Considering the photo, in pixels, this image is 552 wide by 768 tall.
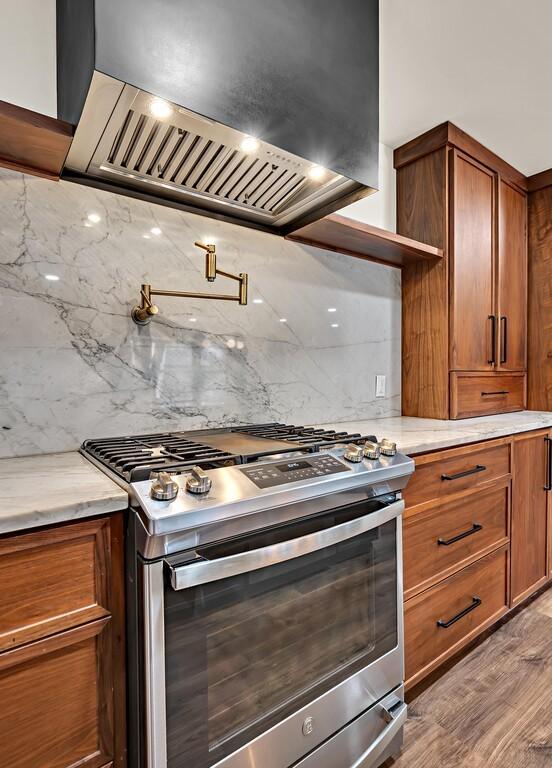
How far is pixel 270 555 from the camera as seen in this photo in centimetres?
96

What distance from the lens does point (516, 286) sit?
8.89 feet

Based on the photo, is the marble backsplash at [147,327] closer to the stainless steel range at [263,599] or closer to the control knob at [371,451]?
the stainless steel range at [263,599]

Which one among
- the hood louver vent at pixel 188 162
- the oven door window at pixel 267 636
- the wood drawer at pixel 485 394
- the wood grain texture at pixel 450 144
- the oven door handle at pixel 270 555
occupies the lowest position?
the oven door window at pixel 267 636

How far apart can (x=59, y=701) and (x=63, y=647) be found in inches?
3.9

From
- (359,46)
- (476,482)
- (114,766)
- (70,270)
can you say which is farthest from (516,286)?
(114,766)

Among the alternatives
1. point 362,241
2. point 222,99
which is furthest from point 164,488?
point 362,241

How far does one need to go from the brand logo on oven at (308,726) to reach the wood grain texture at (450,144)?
2465 millimetres

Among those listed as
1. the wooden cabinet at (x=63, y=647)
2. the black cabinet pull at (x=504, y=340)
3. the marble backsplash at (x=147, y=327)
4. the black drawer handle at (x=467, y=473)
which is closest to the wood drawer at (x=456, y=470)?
the black drawer handle at (x=467, y=473)

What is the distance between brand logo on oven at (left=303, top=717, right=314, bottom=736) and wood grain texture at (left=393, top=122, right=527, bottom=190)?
8.09 ft

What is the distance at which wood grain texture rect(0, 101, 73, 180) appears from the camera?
1.05 metres

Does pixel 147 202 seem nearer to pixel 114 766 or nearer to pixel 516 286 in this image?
pixel 114 766

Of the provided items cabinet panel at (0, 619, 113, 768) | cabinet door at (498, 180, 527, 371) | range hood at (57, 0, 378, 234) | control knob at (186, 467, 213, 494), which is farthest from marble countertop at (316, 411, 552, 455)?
cabinet panel at (0, 619, 113, 768)

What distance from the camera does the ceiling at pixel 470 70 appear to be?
5.04ft

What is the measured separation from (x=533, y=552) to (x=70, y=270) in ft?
7.94
